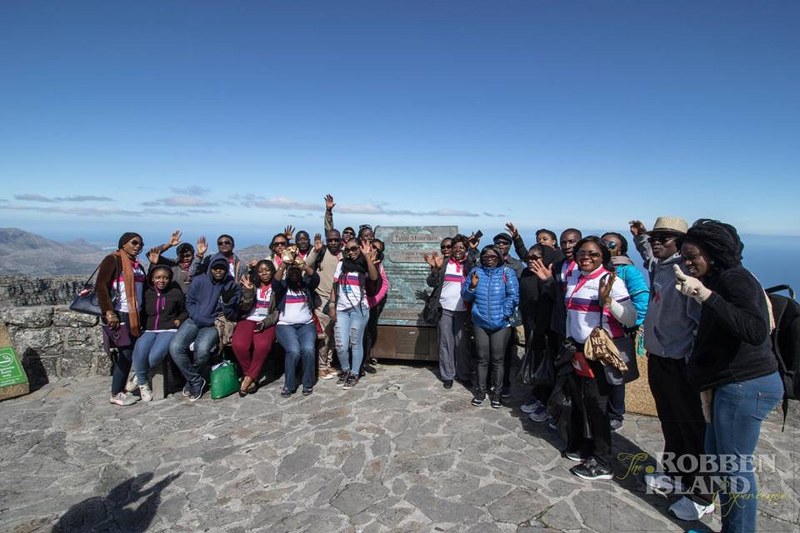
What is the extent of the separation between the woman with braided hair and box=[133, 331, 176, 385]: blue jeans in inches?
240

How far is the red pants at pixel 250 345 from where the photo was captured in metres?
6.21

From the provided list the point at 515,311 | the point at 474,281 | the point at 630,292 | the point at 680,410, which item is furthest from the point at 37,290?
the point at 680,410

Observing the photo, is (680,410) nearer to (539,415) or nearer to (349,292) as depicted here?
(539,415)

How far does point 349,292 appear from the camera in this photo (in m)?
6.42

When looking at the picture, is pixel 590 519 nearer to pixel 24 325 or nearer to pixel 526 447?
pixel 526 447

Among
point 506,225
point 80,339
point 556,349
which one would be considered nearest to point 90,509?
point 80,339

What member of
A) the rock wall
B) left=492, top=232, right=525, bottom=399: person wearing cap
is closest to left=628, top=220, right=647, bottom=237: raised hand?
left=492, top=232, right=525, bottom=399: person wearing cap

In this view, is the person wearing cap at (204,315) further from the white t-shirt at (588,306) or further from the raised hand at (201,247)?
the white t-shirt at (588,306)

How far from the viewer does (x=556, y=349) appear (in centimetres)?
503

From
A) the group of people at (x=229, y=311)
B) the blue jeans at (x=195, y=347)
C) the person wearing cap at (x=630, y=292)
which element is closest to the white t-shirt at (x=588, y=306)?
the person wearing cap at (x=630, y=292)

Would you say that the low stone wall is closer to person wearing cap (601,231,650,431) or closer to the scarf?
the scarf

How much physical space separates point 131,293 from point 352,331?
3.09 m

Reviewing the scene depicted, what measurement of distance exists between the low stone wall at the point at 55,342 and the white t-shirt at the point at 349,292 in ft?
13.4

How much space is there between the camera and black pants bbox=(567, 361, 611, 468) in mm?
3959
